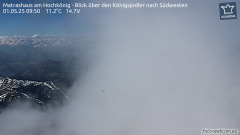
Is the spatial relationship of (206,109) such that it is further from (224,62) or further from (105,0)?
(105,0)

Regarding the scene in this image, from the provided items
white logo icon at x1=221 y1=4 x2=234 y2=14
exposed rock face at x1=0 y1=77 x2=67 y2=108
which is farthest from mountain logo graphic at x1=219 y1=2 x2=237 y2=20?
exposed rock face at x1=0 y1=77 x2=67 y2=108

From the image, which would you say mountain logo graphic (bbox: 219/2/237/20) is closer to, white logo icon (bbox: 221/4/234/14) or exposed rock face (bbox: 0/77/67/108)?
white logo icon (bbox: 221/4/234/14)

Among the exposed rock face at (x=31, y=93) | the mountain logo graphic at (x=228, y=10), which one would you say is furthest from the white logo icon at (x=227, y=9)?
the exposed rock face at (x=31, y=93)

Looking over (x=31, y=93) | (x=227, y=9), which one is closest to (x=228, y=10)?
(x=227, y=9)

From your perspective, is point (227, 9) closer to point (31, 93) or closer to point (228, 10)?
point (228, 10)

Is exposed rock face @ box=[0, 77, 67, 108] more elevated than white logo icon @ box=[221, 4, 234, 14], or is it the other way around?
white logo icon @ box=[221, 4, 234, 14]

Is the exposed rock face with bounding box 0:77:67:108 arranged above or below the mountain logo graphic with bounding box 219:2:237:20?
below

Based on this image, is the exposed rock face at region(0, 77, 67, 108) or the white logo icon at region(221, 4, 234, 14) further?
the exposed rock face at region(0, 77, 67, 108)

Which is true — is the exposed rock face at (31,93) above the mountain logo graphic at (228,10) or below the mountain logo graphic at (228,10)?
below

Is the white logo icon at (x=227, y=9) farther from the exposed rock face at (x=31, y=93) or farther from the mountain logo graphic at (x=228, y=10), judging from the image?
the exposed rock face at (x=31, y=93)
